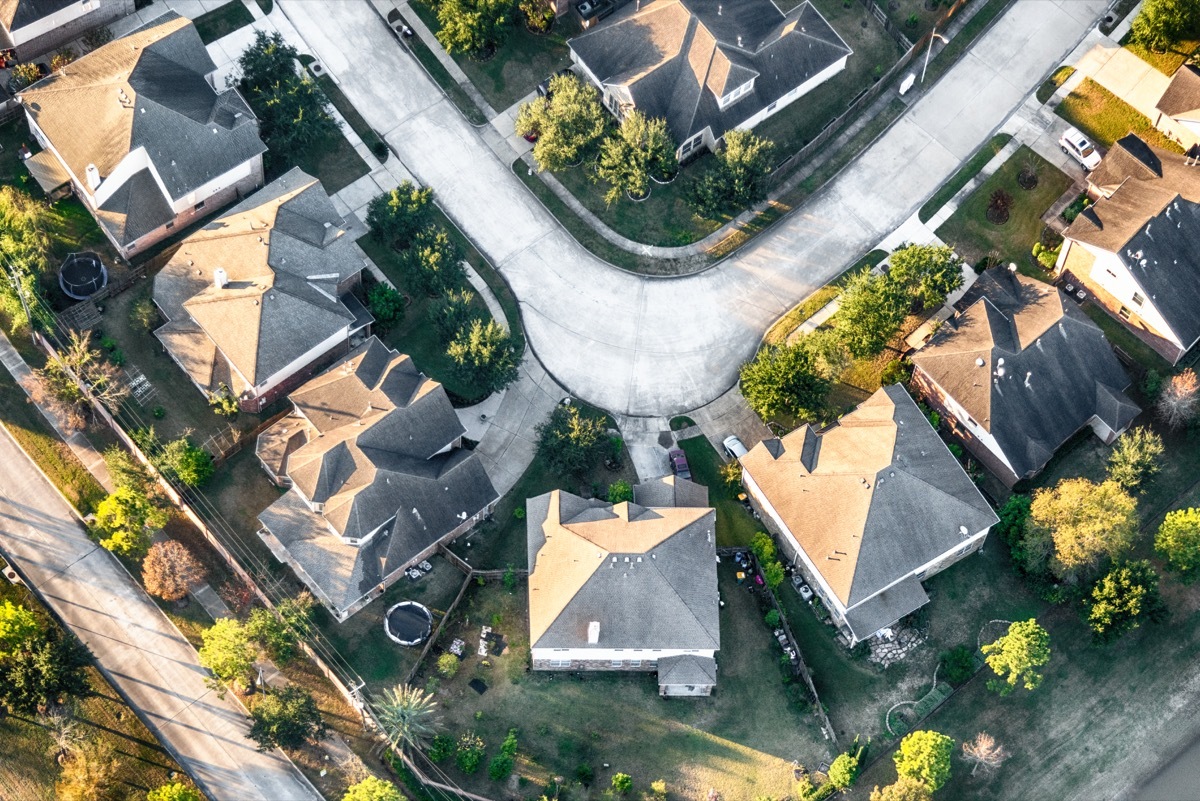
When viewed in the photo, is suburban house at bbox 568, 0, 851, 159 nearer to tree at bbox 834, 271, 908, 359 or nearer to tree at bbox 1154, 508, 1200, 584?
A: tree at bbox 834, 271, 908, 359

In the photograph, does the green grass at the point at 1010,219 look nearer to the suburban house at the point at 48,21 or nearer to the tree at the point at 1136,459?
the tree at the point at 1136,459

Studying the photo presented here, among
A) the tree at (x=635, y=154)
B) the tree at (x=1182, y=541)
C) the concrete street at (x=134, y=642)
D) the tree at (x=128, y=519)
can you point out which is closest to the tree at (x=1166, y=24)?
the tree at (x=635, y=154)

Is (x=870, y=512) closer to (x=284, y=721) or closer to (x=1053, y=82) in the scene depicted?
(x=284, y=721)

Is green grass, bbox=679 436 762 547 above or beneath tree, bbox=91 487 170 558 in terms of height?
beneath

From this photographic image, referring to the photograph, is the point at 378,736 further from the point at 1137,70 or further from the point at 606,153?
the point at 1137,70

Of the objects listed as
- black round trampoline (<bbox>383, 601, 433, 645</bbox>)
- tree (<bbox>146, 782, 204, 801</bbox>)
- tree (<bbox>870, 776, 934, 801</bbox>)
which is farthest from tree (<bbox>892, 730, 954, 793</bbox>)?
tree (<bbox>146, 782, 204, 801</bbox>)
